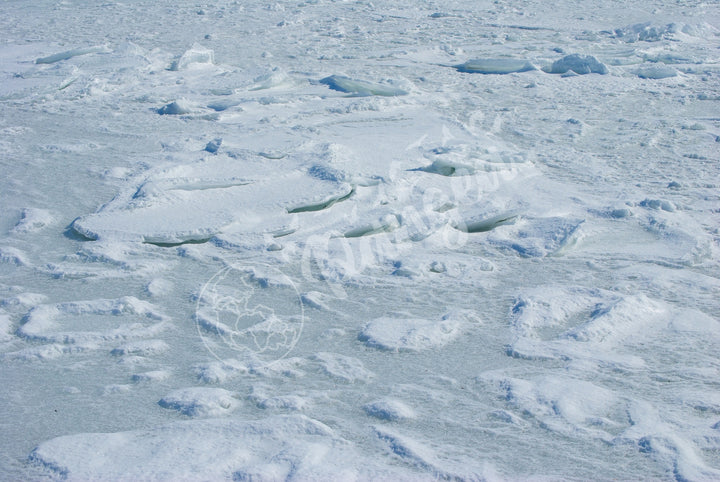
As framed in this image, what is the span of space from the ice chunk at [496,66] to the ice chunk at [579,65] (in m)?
0.20

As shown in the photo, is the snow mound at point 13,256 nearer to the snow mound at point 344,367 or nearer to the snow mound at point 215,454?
the snow mound at point 215,454

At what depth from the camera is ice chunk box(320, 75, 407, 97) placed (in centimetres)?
518

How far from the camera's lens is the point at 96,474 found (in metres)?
1.66

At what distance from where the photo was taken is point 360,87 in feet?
17.2

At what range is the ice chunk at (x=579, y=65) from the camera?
5777mm

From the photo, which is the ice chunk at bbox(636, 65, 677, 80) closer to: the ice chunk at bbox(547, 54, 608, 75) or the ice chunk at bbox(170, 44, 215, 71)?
the ice chunk at bbox(547, 54, 608, 75)

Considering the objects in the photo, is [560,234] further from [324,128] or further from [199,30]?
[199,30]

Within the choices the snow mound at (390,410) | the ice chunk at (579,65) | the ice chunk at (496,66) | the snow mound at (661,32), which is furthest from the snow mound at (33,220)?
the snow mound at (661,32)

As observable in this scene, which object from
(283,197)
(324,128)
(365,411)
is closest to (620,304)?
(365,411)

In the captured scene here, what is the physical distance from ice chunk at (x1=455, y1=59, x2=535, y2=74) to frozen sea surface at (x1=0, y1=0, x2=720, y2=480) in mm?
141

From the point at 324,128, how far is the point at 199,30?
13.2 feet

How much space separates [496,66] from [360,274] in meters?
3.80

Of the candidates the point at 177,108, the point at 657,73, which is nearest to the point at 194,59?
the point at 177,108

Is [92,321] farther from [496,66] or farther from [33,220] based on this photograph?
[496,66]
